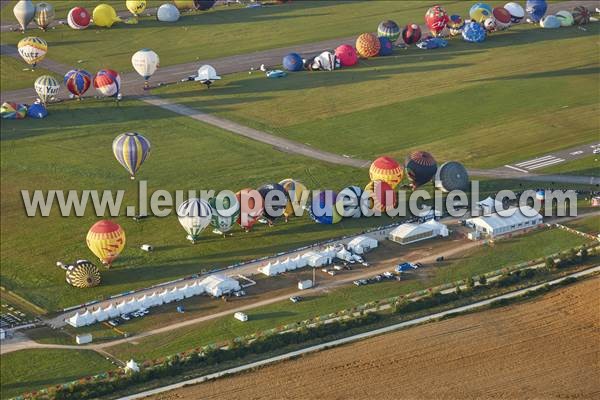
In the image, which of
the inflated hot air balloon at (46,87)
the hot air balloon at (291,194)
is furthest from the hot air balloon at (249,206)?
the inflated hot air balloon at (46,87)

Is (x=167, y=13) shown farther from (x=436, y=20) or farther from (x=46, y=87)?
(x=46, y=87)

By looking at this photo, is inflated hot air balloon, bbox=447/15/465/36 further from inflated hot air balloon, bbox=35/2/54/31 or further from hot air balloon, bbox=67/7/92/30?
inflated hot air balloon, bbox=35/2/54/31

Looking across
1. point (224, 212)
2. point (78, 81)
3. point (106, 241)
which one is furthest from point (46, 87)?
point (106, 241)

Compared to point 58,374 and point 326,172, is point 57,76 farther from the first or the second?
point 58,374

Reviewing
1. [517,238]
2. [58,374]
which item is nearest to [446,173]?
[517,238]

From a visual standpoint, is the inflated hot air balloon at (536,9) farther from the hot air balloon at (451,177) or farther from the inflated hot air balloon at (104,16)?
the hot air balloon at (451,177)
